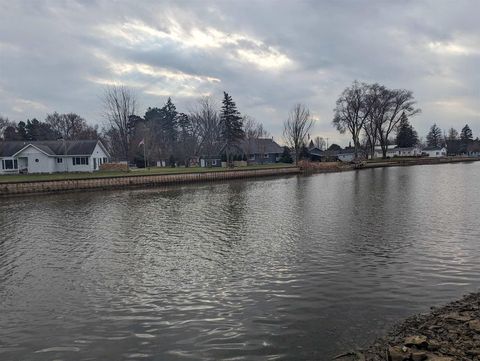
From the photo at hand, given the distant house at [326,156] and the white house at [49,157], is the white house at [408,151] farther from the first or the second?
the white house at [49,157]

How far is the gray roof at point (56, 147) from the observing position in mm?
53969

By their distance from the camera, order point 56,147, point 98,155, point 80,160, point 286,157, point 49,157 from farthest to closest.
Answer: point 286,157 → point 98,155 → point 56,147 → point 80,160 → point 49,157

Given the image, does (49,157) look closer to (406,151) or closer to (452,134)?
(406,151)

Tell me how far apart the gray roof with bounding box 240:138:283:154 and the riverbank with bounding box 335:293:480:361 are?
74481 mm

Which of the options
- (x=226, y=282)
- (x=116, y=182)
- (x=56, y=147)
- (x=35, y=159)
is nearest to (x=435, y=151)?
(x=116, y=182)

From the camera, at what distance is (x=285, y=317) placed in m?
7.29

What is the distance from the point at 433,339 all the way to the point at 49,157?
5802cm

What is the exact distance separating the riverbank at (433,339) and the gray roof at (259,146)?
74.5m

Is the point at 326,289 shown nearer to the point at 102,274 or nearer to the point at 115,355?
the point at 115,355

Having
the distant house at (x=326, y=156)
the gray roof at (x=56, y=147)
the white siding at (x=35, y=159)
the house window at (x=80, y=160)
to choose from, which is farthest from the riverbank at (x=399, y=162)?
the white siding at (x=35, y=159)

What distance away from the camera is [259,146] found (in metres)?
86.0

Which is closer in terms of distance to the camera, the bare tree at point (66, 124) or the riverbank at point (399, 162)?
the riverbank at point (399, 162)

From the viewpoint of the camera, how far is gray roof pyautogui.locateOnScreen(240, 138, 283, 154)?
82950 millimetres

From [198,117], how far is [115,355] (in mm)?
86218
